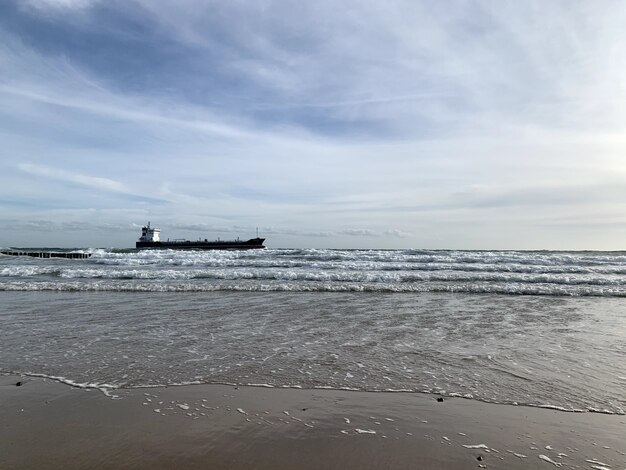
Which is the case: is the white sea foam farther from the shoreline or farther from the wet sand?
the shoreline

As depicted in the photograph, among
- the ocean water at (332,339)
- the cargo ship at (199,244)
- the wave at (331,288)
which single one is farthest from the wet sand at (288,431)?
the cargo ship at (199,244)

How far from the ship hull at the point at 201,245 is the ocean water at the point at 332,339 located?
152 ft

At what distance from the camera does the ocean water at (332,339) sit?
5324 mm

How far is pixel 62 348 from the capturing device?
6.86 m

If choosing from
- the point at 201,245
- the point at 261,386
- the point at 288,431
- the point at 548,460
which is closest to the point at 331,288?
the point at 261,386

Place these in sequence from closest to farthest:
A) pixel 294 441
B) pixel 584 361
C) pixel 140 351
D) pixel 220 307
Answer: pixel 294 441 < pixel 584 361 < pixel 140 351 < pixel 220 307

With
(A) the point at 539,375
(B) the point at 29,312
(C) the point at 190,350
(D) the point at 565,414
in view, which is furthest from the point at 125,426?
(B) the point at 29,312

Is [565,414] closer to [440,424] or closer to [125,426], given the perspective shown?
[440,424]

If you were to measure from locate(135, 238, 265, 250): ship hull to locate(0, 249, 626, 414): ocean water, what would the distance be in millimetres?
46362

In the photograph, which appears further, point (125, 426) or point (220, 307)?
point (220, 307)

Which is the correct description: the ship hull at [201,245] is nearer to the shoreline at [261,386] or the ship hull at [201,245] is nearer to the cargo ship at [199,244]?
the cargo ship at [199,244]

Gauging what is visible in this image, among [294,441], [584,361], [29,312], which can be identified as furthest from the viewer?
[29,312]

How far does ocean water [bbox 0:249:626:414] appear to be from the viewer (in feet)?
17.5

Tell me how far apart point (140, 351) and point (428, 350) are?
4.83 m
